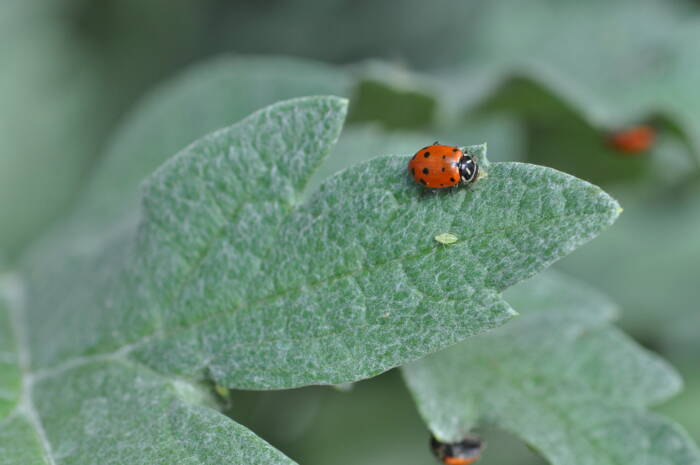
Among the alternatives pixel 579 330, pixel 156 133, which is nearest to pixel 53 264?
pixel 156 133

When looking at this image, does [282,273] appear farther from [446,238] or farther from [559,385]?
[559,385]

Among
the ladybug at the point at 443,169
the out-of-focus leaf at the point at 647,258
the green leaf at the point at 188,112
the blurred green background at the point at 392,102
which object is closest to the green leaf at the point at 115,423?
the blurred green background at the point at 392,102

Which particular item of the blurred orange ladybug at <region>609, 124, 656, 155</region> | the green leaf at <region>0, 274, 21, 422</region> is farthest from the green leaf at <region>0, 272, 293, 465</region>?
the blurred orange ladybug at <region>609, 124, 656, 155</region>

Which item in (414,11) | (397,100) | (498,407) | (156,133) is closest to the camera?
(498,407)

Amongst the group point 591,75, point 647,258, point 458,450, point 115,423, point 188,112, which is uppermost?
point 188,112

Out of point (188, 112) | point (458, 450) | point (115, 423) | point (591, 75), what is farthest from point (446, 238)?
point (591, 75)

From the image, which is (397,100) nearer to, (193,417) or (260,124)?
(260,124)

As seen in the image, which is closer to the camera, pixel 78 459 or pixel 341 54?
pixel 78 459
